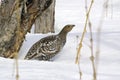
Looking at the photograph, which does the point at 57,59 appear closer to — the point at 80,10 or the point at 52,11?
the point at 52,11

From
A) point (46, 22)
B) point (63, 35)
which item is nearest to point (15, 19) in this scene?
point (63, 35)

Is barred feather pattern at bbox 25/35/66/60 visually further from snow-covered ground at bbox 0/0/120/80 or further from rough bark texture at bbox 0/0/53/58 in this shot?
rough bark texture at bbox 0/0/53/58

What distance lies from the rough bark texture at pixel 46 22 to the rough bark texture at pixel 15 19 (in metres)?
3.44

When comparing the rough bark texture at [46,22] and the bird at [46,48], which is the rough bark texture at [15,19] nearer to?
the bird at [46,48]

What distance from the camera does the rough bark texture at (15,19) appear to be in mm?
5410

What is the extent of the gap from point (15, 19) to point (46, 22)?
3818mm

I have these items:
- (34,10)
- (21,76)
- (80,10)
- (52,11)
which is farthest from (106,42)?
(80,10)

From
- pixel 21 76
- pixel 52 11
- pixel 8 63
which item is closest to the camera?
pixel 21 76

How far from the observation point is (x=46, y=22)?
927 cm

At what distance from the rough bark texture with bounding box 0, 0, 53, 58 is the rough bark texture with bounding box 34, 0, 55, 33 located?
135 inches

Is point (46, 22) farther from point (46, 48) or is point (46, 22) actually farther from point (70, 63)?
point (70, 63)

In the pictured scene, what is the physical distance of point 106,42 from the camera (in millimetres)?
5930

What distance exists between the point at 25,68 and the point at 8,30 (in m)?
1.43

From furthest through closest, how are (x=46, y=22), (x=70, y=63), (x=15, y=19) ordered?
(x=46, y=22)
(x=15, y=19)
(x=70, y=63)
